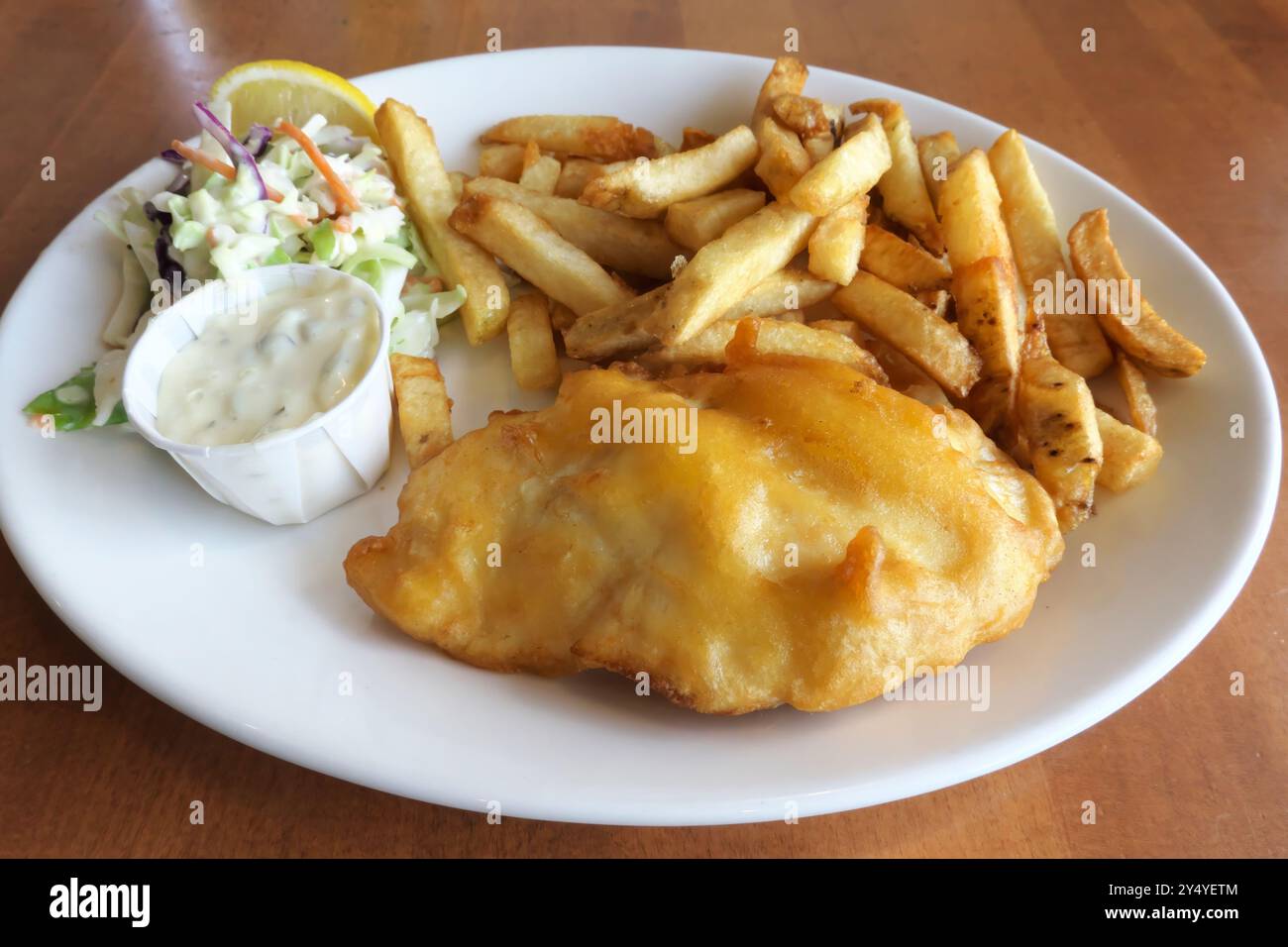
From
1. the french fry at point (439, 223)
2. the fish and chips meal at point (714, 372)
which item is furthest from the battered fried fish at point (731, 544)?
the french fry at point (439, 223)

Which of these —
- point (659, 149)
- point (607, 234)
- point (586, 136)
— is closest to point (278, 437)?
point (607, 234)

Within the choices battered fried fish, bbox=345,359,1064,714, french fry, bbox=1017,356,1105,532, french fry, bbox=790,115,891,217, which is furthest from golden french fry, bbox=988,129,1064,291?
battered fried fish, bbox=345,359,1064,714

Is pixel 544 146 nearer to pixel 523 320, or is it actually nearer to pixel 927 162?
pixel 523 320

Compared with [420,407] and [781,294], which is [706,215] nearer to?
[781,294]

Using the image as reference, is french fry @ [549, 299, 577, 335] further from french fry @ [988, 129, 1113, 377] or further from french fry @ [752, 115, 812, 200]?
french fry @ [988, 129, 1113, 377]

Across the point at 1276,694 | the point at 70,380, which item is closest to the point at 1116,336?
the point at 1276,694
